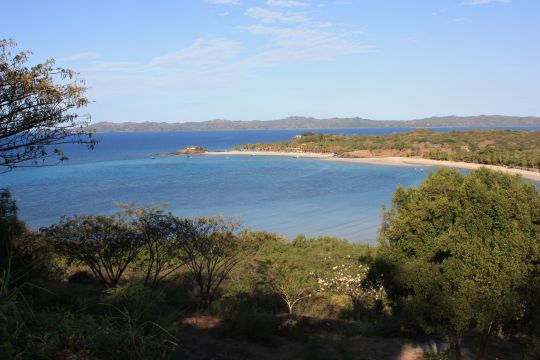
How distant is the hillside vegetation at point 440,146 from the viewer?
284 ft

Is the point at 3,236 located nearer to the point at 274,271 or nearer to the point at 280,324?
the point at 280,324

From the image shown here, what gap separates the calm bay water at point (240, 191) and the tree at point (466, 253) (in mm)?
22330

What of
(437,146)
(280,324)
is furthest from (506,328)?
(437,146)

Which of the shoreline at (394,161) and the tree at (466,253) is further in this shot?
the shoreline at (394,161)

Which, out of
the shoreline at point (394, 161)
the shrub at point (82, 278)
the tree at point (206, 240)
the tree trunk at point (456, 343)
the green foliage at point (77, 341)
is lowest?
the shoreline at point (394, 161)

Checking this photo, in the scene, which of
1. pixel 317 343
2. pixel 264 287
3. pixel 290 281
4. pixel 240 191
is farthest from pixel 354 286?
pixel 240 191

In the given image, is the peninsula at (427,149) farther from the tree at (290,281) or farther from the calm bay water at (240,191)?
the tree at (290,281)

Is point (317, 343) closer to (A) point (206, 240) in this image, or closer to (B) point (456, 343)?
(B) point (456, 343)

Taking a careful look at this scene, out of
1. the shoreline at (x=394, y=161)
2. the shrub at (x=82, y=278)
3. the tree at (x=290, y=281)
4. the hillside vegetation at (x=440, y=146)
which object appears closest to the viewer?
the tree at (x=290, y=281)

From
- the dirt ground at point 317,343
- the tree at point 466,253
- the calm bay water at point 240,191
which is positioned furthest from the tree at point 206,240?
the calm bay water at point 240,191

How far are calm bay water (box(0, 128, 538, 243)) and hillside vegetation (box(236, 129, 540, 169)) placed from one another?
16717 millimetres

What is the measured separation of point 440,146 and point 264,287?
107 meters

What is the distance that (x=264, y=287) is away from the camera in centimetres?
1956

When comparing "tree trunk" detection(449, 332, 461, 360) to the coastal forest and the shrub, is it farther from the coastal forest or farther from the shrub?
the shrub
